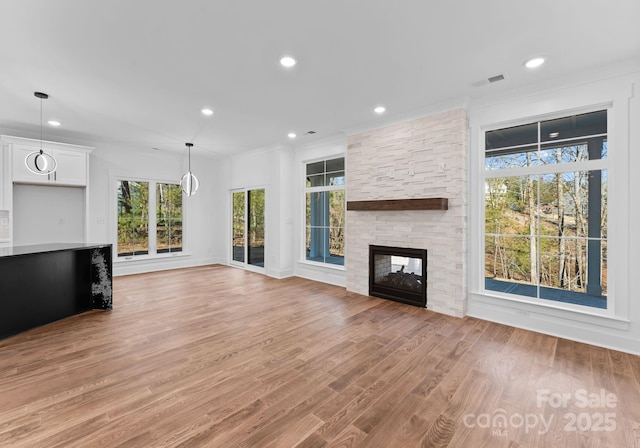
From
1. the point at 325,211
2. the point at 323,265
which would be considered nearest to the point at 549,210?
the point at 325,211

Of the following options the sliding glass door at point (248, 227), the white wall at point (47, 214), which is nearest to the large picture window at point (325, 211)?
the sliding glass door at point (248, 227)

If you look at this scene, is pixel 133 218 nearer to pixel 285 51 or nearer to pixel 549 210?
pixel 285 51

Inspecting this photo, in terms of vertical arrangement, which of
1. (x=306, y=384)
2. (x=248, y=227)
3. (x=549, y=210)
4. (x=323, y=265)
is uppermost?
(x=549, y=210)

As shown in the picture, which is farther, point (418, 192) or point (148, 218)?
point (148, 218)

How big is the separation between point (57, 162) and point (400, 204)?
617 cm

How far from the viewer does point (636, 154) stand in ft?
9.68

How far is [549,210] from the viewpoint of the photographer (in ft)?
11.7

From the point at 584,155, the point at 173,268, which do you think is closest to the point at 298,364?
the point at 584,155

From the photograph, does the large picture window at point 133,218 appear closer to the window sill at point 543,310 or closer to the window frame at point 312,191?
the window frame at point 312,191

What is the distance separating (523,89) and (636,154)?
130cm

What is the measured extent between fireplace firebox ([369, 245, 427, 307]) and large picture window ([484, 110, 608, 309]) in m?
0.87

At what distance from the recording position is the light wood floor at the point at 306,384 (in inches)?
72.9

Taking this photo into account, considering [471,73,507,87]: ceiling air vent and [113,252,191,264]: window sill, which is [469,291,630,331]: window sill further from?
[113,252,191,264]: window sill

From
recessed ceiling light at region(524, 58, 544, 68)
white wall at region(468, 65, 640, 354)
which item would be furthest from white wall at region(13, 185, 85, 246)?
white wall at region(468, 65, 640, 354)
